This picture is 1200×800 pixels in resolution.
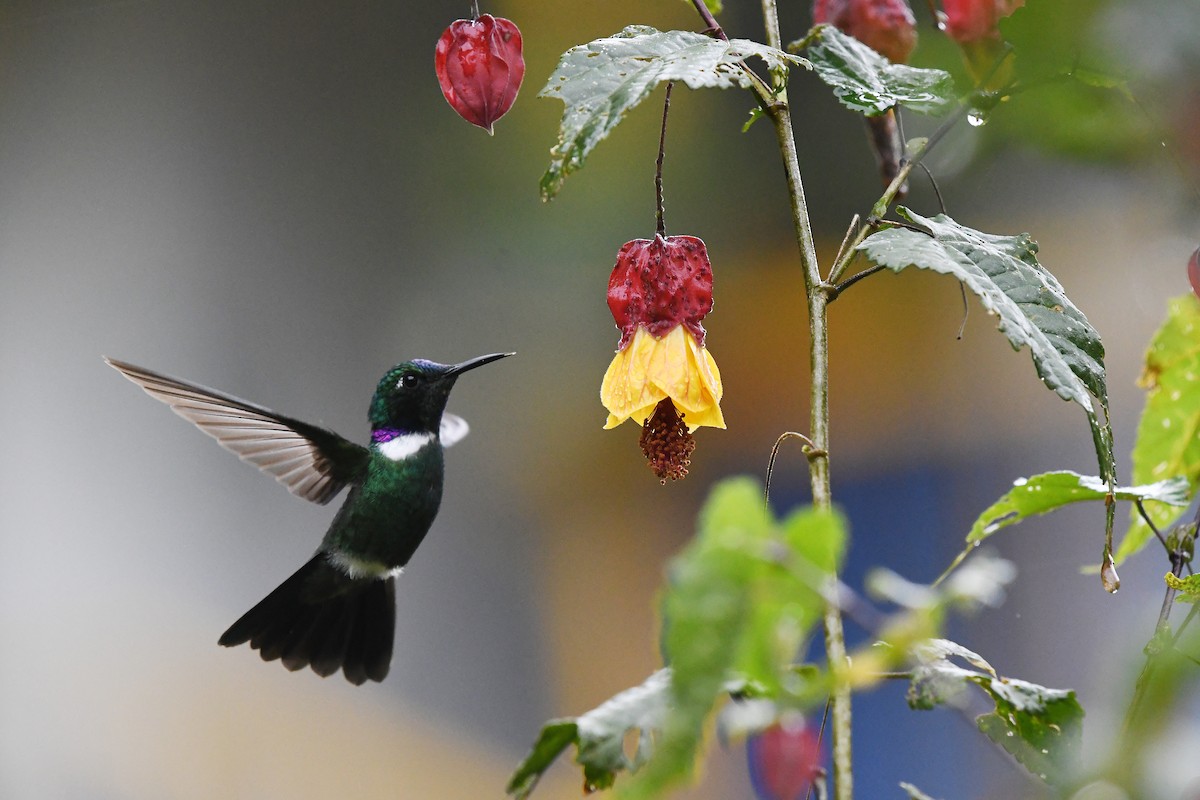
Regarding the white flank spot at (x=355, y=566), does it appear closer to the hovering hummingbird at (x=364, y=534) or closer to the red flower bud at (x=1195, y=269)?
the hovering hummingbird at (x=364, y=534)

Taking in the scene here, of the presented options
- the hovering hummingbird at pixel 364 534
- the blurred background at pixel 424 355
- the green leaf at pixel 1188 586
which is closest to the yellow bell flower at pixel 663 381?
the green leaf at pixel 1188 586

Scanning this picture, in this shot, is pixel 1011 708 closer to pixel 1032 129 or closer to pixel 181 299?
pixel 1032 129

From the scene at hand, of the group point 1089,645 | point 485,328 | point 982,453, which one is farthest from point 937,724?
point 485,328

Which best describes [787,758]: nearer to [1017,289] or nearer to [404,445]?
[1017,289]

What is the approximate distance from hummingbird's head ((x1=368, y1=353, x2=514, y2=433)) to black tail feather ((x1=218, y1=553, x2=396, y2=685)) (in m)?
0.15

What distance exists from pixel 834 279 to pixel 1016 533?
1879 millimetres

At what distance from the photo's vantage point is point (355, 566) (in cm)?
109

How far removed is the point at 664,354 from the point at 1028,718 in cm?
28

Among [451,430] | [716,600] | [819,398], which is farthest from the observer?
[451,430]

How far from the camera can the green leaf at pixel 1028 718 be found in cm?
54

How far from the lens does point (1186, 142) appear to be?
356 millimetres

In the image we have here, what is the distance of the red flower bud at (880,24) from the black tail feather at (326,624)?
64 centimetres

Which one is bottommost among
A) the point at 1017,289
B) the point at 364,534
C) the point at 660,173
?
the point at 364,534

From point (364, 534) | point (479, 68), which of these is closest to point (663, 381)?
point (479, 68)
